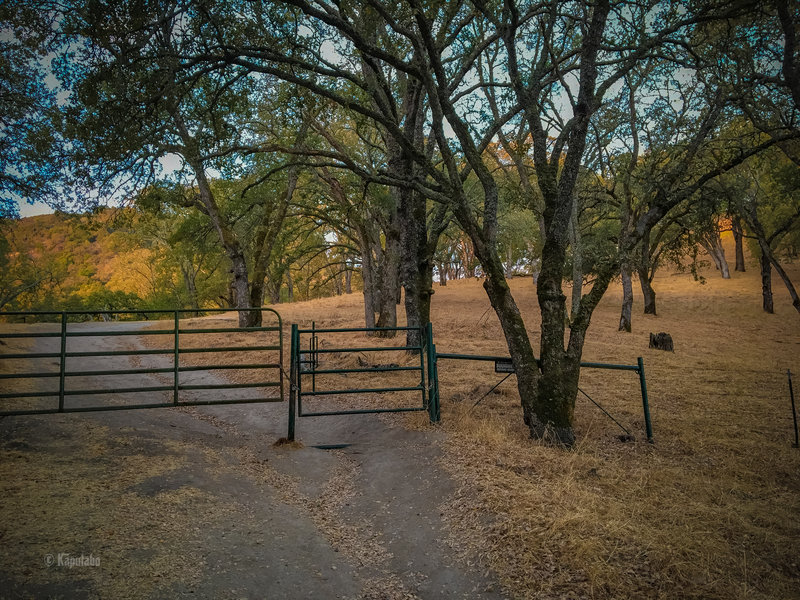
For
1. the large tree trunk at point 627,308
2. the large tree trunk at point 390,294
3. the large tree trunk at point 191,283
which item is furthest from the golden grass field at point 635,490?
the large tree trunk at point 191,283

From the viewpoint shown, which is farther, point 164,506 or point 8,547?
point 164,506

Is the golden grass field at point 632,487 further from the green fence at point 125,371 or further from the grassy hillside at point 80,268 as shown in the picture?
the grassy hillside at point 80,268

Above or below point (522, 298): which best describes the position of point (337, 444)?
below

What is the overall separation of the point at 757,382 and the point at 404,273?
31.5 feet

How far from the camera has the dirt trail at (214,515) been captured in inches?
145

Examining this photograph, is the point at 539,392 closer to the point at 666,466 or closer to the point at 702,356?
the point at 666,466

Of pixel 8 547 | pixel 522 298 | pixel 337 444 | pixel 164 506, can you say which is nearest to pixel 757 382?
pixel 337 444

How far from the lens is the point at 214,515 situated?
477cm

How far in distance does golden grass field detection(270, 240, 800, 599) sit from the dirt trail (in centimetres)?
46

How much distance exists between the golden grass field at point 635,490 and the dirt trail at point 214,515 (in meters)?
0.46

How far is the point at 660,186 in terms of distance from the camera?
294 inches

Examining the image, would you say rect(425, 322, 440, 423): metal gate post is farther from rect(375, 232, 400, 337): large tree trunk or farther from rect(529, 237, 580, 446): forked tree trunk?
rect(375, 232, 400, 337): large tree trunk

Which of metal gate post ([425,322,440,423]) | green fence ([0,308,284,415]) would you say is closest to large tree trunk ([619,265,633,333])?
green fence ([0,308,284,415])

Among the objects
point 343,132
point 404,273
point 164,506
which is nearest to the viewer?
point 164,506
